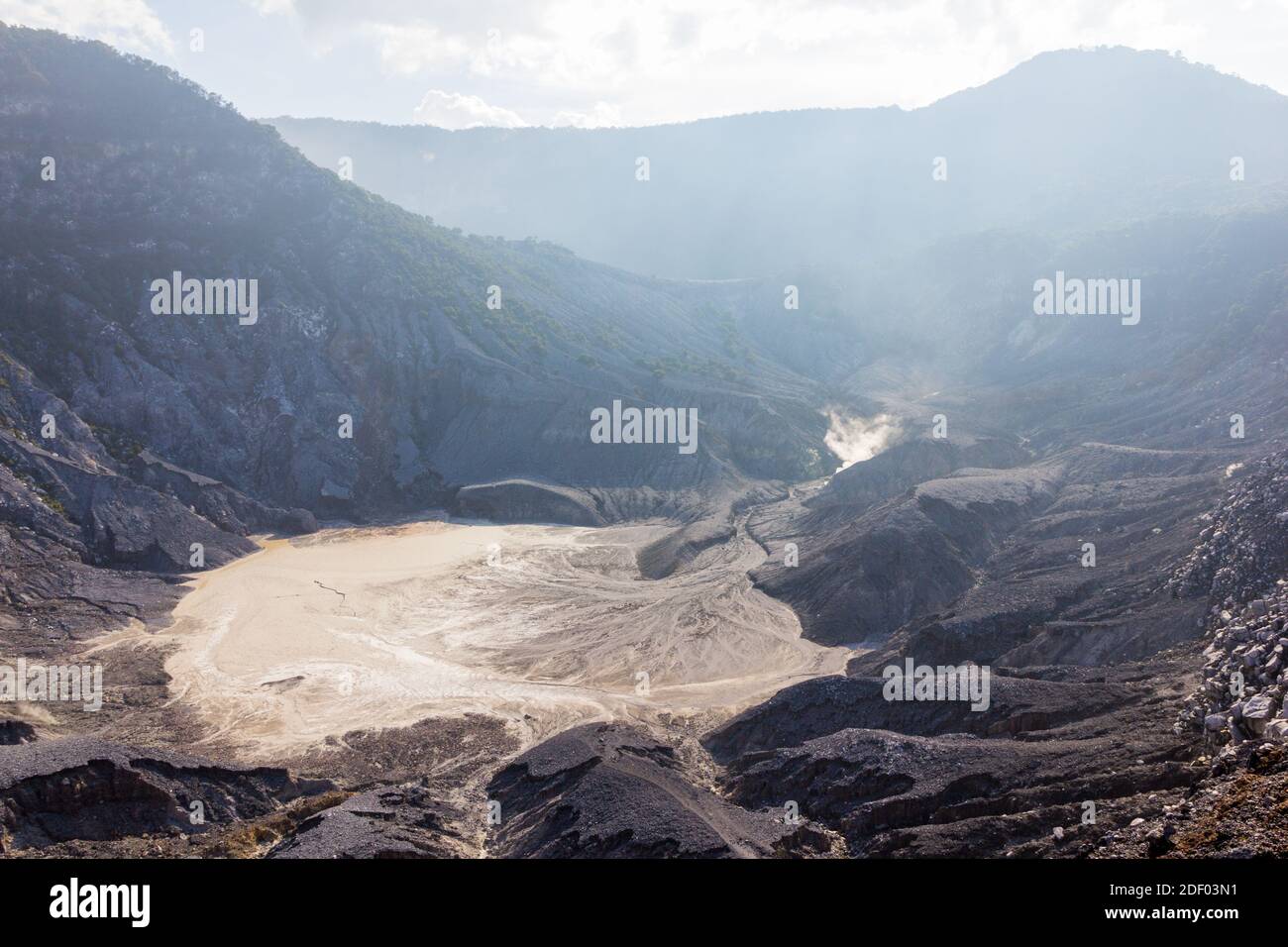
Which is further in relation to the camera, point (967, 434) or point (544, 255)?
point (544, 255)

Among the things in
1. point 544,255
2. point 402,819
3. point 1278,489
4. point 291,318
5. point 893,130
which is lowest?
point 402,819

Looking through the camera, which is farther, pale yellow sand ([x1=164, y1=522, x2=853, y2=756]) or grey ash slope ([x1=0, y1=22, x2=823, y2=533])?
grey ash slope ([x1=0, y1=22, x2=823, y2=533])

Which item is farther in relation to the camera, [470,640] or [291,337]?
[291,337]

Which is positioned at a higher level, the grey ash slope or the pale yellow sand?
the grey ash slope

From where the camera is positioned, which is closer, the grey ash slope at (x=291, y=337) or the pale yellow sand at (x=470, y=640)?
the pale yellow sand at (x=470, y=640)

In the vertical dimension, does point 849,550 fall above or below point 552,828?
above

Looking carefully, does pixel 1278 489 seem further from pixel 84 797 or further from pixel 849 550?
pixel 84 797

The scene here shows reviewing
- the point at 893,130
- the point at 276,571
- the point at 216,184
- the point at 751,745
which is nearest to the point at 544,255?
the point at 216,184

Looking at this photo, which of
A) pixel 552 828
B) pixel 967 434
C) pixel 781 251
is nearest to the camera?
pixel 552 828
